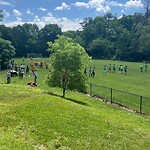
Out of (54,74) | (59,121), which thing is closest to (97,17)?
(54,74)

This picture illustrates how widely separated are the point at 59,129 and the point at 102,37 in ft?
443

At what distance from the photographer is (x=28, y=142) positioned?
12750 mm

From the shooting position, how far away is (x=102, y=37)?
147 meters

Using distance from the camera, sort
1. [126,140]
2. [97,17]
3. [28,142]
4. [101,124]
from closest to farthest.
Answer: [28,142], [126,140], [101,124], [97,17]

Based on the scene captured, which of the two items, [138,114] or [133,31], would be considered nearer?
[138,114]

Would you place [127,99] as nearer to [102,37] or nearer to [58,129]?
[58,129]

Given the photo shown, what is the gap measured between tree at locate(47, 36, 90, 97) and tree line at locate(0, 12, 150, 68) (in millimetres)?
88978

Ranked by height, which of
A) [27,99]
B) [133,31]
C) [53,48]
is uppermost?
[133,31]

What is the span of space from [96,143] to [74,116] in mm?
2619

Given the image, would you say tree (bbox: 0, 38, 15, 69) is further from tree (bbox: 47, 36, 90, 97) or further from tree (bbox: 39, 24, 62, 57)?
tree (bbox: 39, 24, 62, 57)

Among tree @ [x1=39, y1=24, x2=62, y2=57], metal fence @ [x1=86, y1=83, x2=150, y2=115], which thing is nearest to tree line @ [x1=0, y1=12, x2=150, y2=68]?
tree @ [x1=39, y1=24, x2=62, y2=57]

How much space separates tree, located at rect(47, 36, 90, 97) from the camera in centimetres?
2391

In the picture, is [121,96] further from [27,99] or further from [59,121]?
[59,121]

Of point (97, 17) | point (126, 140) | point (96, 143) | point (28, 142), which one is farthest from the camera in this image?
point (97, 17)
